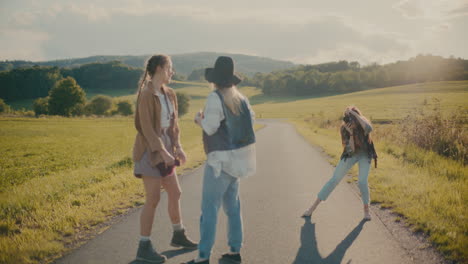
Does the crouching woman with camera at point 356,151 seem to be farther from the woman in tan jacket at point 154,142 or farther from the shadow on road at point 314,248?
the woman in tan jacket at point 154,142

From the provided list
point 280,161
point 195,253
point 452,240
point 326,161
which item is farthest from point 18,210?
point 326,161

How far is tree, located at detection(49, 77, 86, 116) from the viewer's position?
191ft

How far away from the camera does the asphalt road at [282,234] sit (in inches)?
138

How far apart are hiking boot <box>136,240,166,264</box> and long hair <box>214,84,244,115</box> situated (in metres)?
1.88

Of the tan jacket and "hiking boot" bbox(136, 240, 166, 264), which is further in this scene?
"hiking boot" bbox(136, 240, 166, 264)

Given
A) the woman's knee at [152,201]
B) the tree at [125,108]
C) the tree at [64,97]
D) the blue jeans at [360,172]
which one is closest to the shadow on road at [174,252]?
the woman's knee at [152,201]

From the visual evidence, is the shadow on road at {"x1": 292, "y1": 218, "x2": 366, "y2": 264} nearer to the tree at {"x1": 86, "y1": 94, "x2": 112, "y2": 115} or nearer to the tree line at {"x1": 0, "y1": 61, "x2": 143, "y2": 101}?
the tree at {"x1": 86, "y1": 94, "x2": 112, "y2": 115}

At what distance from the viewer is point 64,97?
5831 cm

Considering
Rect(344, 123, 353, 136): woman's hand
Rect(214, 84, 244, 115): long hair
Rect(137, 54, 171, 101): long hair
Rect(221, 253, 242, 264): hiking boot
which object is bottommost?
Rect(221, 253, 242, 264): hiking boot

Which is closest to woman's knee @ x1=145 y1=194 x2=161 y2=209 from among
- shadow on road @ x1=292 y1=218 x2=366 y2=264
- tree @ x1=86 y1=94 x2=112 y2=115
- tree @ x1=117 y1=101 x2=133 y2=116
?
shadow on road @ x1=292 y1=218 x2=366 y2=264

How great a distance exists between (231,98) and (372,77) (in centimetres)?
10891

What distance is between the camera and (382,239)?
4.00m

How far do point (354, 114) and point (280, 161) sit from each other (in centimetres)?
618

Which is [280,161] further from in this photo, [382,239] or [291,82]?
[291,82]
